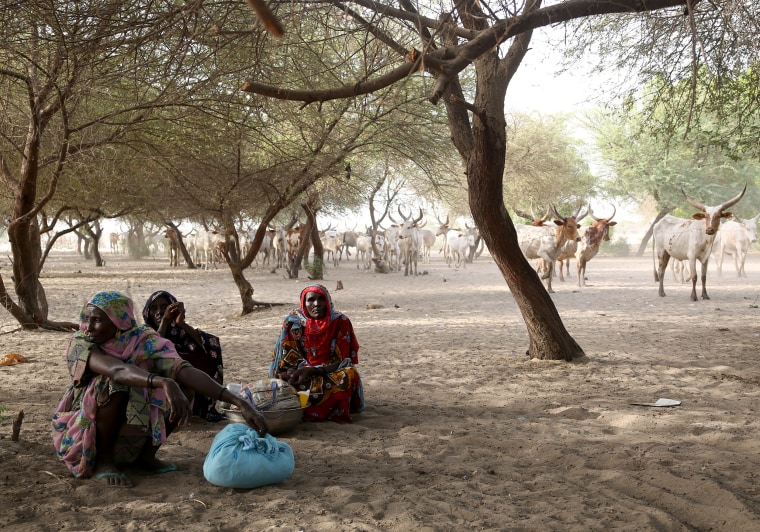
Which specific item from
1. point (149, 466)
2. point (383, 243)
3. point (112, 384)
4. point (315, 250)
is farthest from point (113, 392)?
point (383, 243)

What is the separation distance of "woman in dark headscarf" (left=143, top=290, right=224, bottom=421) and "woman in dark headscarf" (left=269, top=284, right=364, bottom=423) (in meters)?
0.50

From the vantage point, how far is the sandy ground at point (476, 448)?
3.19m

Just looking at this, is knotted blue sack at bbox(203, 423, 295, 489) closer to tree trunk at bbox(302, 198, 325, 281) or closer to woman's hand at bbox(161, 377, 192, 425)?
woman's hand at bbox(161, 377, 192, 425)

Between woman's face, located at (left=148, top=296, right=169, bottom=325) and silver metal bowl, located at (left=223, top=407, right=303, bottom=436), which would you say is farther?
woman's face, located at (left=148, top=296, right=169, bottom=325)

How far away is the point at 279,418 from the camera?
15.2 ft

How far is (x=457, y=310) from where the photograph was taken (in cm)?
1327

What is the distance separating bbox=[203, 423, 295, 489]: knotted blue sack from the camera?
3506mm

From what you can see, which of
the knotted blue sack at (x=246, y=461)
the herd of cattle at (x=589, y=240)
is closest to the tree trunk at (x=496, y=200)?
the knotted blue sack at (x=246, y=461)

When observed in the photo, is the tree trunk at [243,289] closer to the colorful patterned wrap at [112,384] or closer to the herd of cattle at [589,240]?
the herd of cattle at [589,240]

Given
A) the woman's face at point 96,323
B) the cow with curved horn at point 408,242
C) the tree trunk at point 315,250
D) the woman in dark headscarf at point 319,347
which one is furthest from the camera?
the cow with curved horn at point 408,242

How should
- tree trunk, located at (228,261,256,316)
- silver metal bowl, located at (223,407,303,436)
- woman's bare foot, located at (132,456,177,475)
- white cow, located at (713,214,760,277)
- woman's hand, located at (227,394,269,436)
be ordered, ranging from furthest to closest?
white cow, located at (713,214,760,277)
tree trunk, located at (228,261,256,316)
silver metal bowl, located at (223,407,303,436)
woman's bare foot, located at (132,456,177,475)
woman's hand, located at (227,394,269,436)

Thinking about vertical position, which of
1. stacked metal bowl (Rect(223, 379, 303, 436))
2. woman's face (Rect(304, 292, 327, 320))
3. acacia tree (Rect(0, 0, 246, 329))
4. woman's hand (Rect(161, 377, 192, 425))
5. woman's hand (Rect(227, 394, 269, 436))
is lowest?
stacked metal bowl (Rect(223, 379, 303, 436))

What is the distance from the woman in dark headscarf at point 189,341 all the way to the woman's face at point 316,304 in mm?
769

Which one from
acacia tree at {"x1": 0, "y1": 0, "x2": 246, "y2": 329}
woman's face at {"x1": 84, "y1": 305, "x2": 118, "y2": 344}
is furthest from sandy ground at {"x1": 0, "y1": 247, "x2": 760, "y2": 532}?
acacia tree at {"x1": 0, "y1": 0, "x2": 246, "y2": 329}
